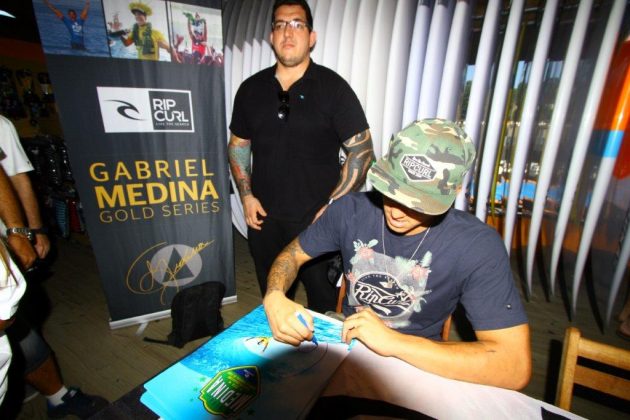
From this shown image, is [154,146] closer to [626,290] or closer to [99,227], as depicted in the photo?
[99,227]

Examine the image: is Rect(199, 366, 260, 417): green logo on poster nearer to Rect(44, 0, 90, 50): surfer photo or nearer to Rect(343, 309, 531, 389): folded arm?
Rect(343, 309, 531, 389): folded arm

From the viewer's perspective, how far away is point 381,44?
217 cm

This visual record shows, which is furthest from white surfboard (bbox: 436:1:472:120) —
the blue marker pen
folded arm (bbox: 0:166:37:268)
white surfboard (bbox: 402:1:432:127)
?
folded arm (bbox: 0:166:37:268)

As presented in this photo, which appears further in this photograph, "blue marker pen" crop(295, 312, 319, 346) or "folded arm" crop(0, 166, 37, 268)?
"folded arm" crop(0, 166, 37, 268)

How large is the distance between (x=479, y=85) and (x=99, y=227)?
2.76 meters

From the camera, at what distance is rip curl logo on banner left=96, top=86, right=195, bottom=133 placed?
1863 mm

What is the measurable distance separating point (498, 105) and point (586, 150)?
1.92 ft

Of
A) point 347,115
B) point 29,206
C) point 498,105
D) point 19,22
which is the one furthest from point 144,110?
point 19,22

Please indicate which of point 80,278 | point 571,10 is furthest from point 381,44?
point 80,278

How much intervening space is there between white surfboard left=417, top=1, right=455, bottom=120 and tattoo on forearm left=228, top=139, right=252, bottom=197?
1.29 m

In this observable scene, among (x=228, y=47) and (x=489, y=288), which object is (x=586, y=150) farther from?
(x=228, y=47)

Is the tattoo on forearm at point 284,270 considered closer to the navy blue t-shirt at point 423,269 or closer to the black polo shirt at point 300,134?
the navy blue t-shirt at point 423,269

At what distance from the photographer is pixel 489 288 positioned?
0.93 metres
